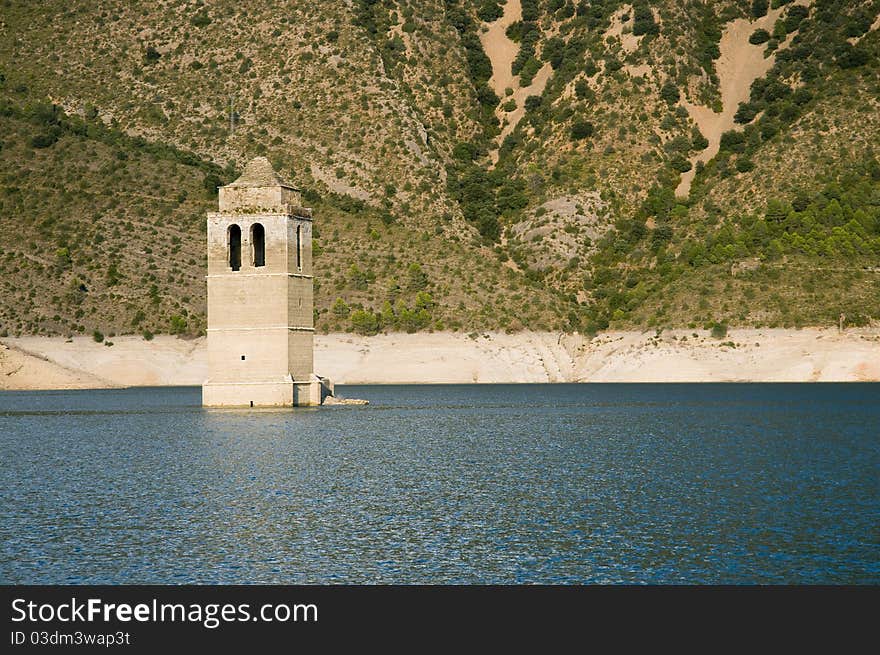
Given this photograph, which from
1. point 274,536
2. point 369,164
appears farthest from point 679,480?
point 369,164

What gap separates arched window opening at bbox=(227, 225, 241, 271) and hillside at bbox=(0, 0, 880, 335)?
34.0 m

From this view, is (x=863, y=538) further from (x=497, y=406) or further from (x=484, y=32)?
(x=484, y=32)

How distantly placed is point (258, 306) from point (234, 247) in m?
8.05

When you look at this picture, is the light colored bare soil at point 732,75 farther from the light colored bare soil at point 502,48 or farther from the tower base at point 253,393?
the tower base at point 253,393

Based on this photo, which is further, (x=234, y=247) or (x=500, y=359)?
(x=500, y=359)

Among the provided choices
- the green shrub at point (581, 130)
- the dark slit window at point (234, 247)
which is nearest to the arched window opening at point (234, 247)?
the dark slit window at point (234, 247)

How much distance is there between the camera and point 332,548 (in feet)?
→ 89.1

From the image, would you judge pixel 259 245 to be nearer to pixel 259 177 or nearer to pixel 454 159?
pixel 259 177

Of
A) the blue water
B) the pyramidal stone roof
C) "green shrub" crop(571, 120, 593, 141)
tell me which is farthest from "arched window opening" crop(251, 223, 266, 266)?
"green shrub" crop(571, 120, 593, 141)

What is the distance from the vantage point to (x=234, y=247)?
71312mm

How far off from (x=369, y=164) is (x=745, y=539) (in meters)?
98.5

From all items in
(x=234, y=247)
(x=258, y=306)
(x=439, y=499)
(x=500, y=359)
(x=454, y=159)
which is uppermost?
(x=454, y=159)

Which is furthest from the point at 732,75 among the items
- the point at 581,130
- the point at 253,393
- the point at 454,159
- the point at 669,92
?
the point at 253,393

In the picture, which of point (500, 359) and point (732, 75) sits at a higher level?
point (732, 75)
